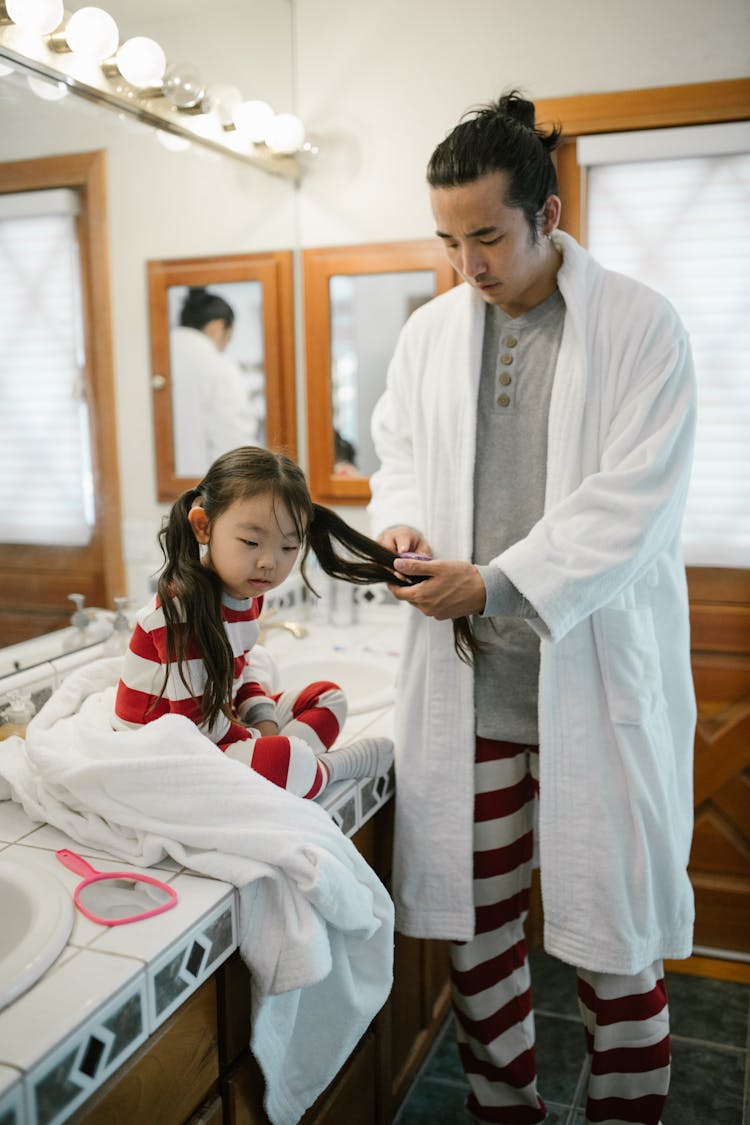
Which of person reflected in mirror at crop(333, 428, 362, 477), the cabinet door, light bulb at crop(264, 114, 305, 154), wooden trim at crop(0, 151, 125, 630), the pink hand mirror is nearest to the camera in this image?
the cabinet door

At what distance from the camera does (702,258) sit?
217cm

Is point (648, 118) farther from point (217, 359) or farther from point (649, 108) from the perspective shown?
point (217, 359)

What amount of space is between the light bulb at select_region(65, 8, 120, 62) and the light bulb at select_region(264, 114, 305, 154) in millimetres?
671

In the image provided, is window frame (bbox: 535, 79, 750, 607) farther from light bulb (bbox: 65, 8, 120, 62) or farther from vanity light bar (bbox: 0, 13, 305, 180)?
light bulb (bbox: 65, 8, 120, 62)

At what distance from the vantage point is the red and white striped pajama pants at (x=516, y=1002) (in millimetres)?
1538

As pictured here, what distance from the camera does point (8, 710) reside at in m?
1.46

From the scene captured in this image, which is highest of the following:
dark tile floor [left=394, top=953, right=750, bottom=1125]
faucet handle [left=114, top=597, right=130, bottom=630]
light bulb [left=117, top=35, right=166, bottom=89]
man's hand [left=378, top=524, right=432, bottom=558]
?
light bulb [left=117, top=35, right=166, bottom=89]

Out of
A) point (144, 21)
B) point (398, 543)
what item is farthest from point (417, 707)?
point (144, 21)

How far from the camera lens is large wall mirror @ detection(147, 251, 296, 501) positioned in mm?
2125

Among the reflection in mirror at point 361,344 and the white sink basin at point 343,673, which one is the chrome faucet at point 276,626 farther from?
→ the reflection in mirror at point 361,344

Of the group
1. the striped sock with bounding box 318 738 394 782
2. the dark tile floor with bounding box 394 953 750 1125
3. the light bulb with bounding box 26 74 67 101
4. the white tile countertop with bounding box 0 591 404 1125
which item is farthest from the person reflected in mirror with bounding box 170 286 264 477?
the dark tile floor with bounding box 394 953 750 1125

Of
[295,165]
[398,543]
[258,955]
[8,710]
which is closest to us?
[258,955]

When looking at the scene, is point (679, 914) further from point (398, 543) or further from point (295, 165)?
point (295, 165)

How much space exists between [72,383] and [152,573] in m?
0.41
